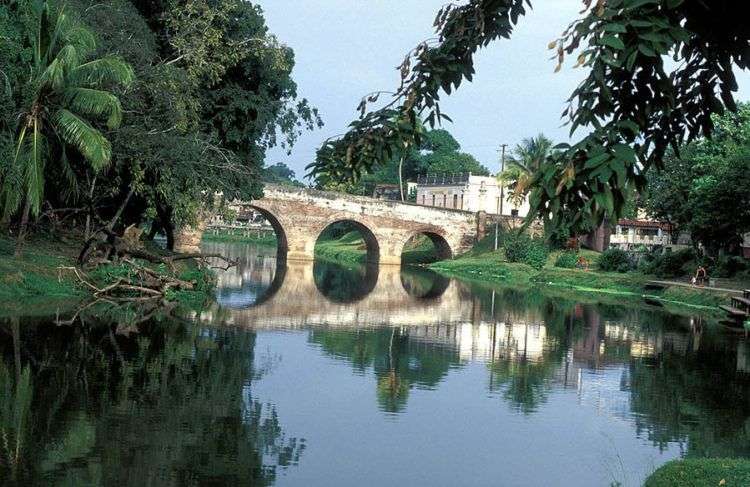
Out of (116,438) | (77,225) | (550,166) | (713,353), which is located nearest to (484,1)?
(550,166)

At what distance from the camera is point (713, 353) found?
18.2m

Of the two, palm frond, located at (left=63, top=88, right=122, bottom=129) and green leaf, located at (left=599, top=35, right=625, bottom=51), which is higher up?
palm frond, located at (left=63, top=88, right=122, bottom=129)

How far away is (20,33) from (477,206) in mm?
49776

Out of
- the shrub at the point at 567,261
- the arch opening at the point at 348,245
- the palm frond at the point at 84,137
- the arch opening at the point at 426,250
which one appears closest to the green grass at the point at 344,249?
the arch opening at the point at 348,245

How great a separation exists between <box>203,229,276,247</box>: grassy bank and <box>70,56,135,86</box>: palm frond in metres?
55.9

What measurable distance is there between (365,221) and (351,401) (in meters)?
39.5

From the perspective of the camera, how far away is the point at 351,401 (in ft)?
38.0

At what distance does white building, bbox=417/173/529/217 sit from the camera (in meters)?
66.6

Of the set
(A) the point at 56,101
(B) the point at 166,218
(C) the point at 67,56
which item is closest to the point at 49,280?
(A) the point at 56,101

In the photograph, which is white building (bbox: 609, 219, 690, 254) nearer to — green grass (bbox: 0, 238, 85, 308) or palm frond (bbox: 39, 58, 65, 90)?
green grass (bbox: 0, 238, 85, 308)

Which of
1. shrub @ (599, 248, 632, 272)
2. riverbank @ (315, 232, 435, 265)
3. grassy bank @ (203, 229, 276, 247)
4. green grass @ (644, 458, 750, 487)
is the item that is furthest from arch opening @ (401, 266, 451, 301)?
grassy bank @ (203, 229, 276, 247)

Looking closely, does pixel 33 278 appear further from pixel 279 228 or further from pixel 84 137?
pixel 279 228

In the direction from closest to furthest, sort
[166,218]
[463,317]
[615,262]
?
1. [463,317]
2. [166,218]
3. [615,262]

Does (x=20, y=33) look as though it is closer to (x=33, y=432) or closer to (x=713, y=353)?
(x=33, y=432)
